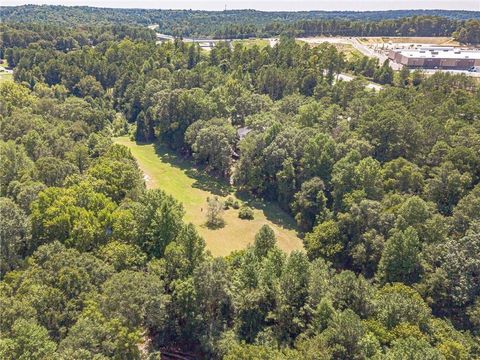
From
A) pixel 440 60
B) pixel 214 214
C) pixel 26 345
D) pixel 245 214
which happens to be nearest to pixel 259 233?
pixel 214 214

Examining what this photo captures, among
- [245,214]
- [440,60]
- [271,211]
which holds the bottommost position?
[271,211]

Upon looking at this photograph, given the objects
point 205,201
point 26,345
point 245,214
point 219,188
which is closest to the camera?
point 26,345

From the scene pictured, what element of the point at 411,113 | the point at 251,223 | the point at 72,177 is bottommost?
the point at 251,223

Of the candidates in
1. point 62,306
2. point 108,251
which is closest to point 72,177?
point 108,251

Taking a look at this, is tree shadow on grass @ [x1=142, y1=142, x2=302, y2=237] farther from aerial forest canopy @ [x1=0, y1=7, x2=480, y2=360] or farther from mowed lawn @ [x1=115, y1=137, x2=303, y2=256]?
aerial forest canopy @ [x1=0, y1=7, x2=480, y2=360]

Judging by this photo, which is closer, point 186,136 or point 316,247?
point 316,247

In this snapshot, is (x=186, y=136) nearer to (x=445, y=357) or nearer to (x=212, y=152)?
(x=212, y=152)

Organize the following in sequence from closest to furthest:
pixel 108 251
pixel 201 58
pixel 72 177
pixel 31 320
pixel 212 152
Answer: pixel 31 320 → pixel 108 251 → pixel 72 177 → pixel 212 152 → pixel 201 58

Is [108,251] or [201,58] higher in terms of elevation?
[201,58]

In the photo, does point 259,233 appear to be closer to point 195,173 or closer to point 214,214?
point 214,214
